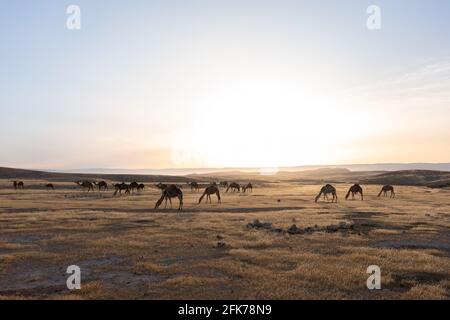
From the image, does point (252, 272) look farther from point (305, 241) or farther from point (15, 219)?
point (15, 219)

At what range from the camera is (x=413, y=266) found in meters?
14.7

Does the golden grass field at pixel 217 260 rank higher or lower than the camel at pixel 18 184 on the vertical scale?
lower

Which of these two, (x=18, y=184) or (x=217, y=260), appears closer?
(x=217, y=260)

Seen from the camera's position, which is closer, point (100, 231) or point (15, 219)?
point (100, 231)

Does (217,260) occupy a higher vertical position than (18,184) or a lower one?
lower

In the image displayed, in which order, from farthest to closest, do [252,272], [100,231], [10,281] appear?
[100,231]
[252,272]
[10,281]

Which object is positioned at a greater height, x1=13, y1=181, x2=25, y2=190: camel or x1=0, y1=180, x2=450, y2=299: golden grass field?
x1=13, y1=181, x2=25, y2=190: camel

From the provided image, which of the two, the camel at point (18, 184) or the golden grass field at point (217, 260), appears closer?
the golden grass field at point (217, 260)

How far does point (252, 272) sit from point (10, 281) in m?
7.59

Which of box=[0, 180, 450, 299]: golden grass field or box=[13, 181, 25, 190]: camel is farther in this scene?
box=[13, 181, 25, 190]: camel
